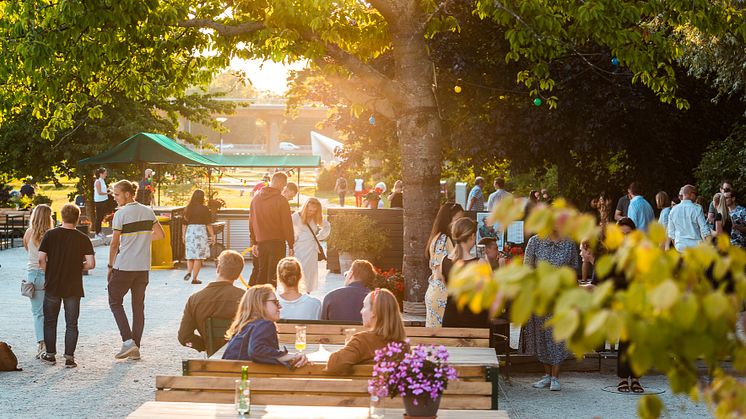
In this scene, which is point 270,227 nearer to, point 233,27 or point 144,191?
point 233,27

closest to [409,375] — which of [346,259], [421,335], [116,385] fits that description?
[421,335]

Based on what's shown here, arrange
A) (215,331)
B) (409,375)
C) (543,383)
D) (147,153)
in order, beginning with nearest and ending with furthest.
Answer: (409,375) < (215,331) < (543,383) < (147,153)

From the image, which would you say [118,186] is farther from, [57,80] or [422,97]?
[422,97]

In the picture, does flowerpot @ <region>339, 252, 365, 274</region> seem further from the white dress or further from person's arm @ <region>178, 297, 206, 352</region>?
person's arm @ <region>178, 297, 206, 352</region>

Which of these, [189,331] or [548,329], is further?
[548,329]

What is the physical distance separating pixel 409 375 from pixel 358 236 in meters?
15.3

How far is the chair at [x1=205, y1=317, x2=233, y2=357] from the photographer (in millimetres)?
9336

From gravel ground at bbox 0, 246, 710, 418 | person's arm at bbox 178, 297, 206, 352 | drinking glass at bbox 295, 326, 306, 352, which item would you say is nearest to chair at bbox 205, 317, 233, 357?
person's arm at bbox 178, 297, 206, 352

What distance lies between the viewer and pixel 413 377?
5152 millimetres

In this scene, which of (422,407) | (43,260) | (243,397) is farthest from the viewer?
(43,260)

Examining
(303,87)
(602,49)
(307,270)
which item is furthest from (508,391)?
(303,87)

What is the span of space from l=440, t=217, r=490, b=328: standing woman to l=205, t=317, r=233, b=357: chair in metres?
1.96

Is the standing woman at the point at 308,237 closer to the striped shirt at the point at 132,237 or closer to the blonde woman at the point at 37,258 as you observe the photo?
the striped shirt at the point at 132,237

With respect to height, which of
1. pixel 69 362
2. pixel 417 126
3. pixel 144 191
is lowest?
pixel 69 362
